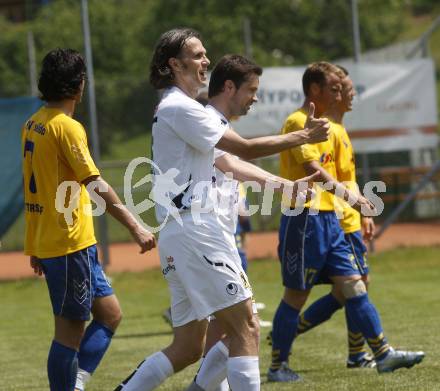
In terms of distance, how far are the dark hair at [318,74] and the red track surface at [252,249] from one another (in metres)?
7.29

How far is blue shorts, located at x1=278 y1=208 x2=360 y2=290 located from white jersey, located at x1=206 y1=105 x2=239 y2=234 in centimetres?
168

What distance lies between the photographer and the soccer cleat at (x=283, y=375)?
23.3 ft

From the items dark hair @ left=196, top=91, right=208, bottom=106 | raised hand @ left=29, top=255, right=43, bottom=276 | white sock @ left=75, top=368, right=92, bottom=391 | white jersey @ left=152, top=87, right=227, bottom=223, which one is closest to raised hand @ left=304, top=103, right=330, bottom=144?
white jersey @ left=152, top=87, right=227, bottom=223

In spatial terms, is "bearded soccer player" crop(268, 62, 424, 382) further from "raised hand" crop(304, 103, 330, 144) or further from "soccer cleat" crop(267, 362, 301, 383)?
"raised hand" crop(304, 103, 330, 144)

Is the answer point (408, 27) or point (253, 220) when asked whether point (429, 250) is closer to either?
point (253, 220)

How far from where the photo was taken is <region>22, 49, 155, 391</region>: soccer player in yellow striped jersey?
562 cm

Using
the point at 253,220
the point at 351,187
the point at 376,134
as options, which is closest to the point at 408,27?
the point at 253,220

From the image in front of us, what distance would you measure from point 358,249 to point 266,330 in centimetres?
228

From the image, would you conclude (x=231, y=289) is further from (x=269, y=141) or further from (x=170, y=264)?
(x=269, y=141)

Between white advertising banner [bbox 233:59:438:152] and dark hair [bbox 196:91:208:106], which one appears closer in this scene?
dark hair [bbox 196:91:208:106]

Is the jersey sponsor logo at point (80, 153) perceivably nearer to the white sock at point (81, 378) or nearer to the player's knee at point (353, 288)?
the white sock at point (81, 378)

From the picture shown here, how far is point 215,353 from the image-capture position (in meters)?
5.64

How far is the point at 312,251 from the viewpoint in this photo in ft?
23.3

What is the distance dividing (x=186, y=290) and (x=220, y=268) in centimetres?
20
